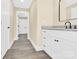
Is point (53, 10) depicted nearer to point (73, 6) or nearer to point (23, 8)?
point (73, 6)

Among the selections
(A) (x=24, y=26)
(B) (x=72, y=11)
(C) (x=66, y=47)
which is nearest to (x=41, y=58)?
(C) (x=66, y=47)

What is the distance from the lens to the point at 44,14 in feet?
13.0

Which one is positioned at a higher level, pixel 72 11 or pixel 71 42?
pixel 72 11

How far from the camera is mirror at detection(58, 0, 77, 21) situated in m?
2.64

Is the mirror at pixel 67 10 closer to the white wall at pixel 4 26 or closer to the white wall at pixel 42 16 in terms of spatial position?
the white wall at pixel 42 16

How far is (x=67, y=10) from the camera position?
303 cm

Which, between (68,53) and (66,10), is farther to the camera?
(66,10)

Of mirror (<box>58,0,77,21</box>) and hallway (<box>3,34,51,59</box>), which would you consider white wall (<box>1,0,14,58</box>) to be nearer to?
hallway (<box>3,34,51,59</box>)

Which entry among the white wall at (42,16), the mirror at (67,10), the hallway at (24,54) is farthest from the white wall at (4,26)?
the mirror at (67,10)

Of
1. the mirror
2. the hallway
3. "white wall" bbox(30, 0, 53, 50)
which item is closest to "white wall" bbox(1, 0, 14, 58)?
the hallway

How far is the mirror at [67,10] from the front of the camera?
8.68ft

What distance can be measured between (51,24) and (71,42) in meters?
2.42

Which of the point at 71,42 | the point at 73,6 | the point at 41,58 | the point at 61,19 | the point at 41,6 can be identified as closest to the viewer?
the point at 71,42

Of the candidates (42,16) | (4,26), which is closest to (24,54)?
(4,26)
